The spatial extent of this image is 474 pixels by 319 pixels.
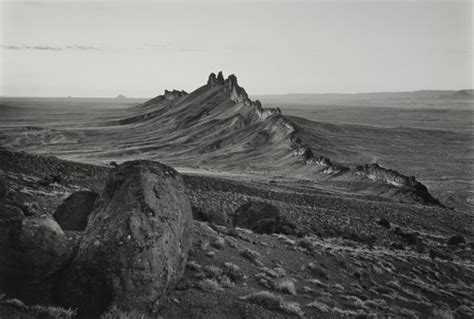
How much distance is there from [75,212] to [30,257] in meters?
4.39

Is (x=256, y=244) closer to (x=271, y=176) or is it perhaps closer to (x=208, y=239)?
(x=208, y=239)

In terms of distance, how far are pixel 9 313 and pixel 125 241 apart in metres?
2.18

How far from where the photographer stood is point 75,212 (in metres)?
12.8

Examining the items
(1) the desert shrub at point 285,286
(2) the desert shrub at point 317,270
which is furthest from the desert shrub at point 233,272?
(2) the desert shrub at point 317,270

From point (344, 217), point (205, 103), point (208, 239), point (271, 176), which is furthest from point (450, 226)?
point (205, 103)

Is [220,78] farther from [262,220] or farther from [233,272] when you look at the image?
[233,272]

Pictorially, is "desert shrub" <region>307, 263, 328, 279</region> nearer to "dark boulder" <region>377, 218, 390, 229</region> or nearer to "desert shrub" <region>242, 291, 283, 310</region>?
"desert shrub" <region>242, 291, 283, 310</region>

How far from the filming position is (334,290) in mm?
13859

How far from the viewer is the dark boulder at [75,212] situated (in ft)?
41.3

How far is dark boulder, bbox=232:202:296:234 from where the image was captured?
19.9m

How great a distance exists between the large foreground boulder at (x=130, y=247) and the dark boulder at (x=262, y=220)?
10466 mm

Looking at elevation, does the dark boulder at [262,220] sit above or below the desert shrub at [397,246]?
above

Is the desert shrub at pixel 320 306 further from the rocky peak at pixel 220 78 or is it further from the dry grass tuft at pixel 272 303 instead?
the rocky peak at pixel 220 78

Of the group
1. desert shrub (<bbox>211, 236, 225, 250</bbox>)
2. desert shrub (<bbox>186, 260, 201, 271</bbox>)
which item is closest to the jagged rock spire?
desert shrub (<bbox>211, 236, 225, 250</bbox>)
